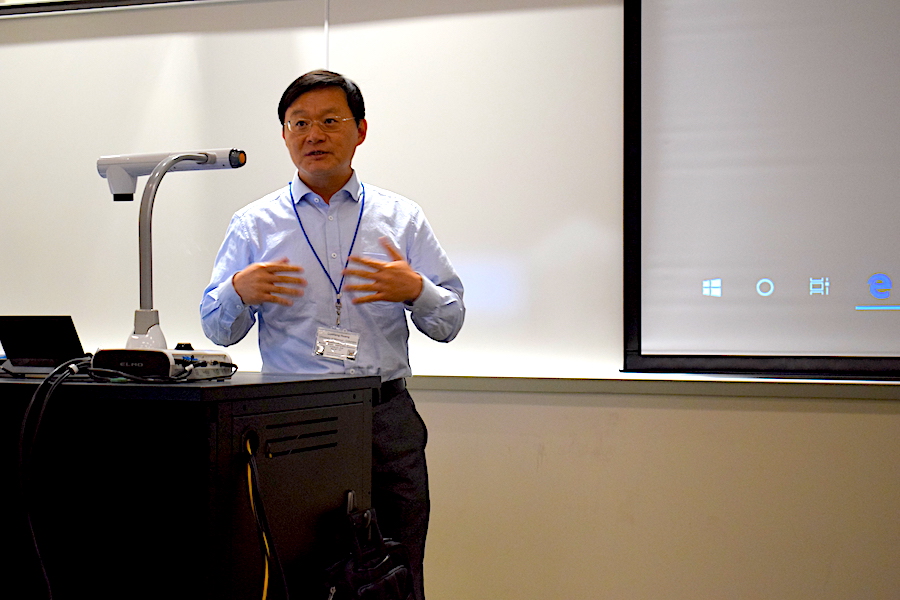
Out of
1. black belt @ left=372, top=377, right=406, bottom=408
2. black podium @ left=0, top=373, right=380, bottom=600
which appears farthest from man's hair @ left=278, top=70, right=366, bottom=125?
black podium @ left=0, top=373, right=380, bottom=600

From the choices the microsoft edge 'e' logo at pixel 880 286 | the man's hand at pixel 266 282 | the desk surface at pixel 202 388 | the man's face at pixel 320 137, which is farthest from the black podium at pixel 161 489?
the microsoft edge 'e' logo at pixel 880 286

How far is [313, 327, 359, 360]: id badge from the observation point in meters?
1.81

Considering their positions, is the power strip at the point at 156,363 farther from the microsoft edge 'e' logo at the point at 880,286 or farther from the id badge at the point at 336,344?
the microsoft edge 'e' logo at the point at 880,286

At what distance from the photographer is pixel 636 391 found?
2531 mm

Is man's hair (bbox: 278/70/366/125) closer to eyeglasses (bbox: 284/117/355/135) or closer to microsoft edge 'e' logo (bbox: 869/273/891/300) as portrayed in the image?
eyeglasses (bbox: 284/117/355/135)

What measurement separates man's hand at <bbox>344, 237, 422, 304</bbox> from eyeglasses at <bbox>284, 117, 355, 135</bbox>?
0.38 meters

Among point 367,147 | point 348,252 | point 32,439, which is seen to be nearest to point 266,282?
point 348,252

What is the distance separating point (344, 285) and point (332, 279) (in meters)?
0.07

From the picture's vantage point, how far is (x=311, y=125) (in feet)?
6.15

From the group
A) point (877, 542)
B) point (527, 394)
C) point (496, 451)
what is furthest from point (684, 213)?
point (877, 542)

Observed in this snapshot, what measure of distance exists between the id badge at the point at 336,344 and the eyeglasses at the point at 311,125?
1.57 feet

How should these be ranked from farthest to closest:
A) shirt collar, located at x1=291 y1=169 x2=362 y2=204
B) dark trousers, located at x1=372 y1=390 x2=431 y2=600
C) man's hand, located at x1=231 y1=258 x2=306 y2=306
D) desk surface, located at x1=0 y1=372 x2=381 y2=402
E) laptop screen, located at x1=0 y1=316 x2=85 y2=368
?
shirt collar, located at x1=291 y1=169 x2=362 y2=204 → dark trousers, located at x1=372 y1=390 x2=431 y2=600 → man's hand, located at x1=231 y1=258 x2=306 y2=306 → laptop screen, located at x1=0 y1=316 x2=85 y2=368 → desk surface, located at x1=0 y1=372 x2=381 y2=402

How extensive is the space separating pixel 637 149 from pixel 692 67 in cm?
33

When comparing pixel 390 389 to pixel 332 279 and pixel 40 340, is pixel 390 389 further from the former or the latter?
pixel 40 340
